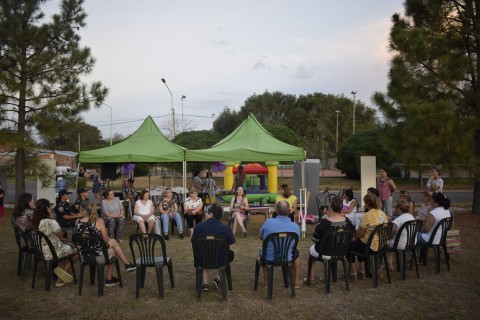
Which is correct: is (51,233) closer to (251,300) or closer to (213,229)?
(213,229)

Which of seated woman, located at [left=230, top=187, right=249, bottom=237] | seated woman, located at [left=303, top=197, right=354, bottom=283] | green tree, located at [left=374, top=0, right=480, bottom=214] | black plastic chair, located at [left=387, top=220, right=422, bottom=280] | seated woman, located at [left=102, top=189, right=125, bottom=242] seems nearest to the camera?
seated woman, located at [left=303, top=197, right=354, bottom=283]

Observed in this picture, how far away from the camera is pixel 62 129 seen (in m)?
13.8

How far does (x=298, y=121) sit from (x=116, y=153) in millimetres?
41550

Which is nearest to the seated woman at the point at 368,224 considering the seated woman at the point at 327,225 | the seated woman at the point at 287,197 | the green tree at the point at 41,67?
the seated woman at the point at 327,225

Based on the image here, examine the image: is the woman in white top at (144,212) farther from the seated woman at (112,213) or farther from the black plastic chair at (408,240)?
the black plastic chair at (408,240)

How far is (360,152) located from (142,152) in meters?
19.7

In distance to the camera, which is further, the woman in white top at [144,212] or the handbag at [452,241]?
the woman in white top at [144,212]

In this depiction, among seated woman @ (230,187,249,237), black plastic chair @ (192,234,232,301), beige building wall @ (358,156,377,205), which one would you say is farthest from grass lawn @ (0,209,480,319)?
beige building wall @ (358,156,377,205)

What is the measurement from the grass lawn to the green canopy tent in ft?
14.4

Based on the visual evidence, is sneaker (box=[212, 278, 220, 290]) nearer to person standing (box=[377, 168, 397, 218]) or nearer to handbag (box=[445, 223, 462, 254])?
handbag (box=[445, 223, 462, 254])

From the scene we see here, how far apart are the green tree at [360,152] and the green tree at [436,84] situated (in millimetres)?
14270

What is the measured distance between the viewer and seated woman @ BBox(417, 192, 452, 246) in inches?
258

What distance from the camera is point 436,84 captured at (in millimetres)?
12781

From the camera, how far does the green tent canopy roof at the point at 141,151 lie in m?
10.7
